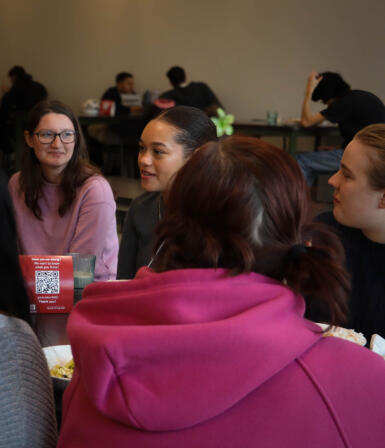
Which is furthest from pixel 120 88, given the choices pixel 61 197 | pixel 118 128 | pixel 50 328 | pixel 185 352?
pixel 185 352

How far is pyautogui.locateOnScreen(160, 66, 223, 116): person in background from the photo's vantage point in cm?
653

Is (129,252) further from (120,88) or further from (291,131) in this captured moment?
(120,88)

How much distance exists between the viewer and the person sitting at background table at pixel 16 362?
2.65 feet

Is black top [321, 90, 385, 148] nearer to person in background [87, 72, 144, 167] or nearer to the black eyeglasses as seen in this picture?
the black eyeglasses

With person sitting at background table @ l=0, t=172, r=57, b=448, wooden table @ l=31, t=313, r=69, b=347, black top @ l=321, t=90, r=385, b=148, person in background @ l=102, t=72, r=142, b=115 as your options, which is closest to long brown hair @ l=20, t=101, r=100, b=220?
wooden table @ l=31, t=313, r=69, b=347

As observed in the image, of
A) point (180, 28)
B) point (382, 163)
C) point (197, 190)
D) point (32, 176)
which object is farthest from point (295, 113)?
point (197, 190)

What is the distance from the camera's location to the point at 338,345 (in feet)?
2.51

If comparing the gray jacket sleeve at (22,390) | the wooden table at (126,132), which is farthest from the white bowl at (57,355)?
the wooden table at (126,132)

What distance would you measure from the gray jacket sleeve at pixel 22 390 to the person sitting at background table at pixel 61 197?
129 cm

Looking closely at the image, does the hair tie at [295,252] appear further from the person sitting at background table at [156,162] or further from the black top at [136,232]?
the black top at [136,232]

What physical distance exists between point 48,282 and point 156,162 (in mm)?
650

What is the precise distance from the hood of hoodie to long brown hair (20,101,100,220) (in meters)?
1.60

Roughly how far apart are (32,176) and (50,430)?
62.9 inches

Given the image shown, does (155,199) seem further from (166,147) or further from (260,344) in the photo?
(260,344)
